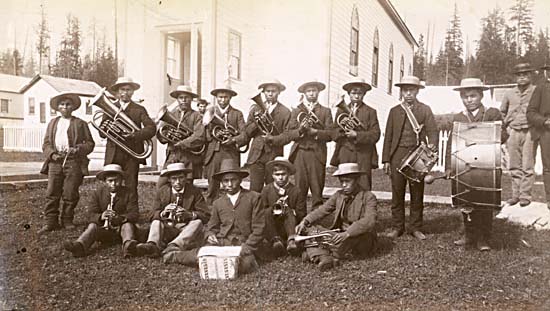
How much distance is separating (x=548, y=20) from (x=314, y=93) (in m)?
1.83

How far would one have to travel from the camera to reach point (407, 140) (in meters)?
4.20

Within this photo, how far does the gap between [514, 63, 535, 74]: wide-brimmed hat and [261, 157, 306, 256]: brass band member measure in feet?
6.16

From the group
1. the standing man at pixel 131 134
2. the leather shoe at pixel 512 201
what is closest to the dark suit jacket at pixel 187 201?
the standing man at pixel 131 134

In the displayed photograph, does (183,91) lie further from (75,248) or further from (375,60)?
(375,60)

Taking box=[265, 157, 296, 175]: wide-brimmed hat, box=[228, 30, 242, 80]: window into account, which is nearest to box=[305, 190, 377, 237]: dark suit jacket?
box=[265, 157, 296, 175]: wide-brimmed hat

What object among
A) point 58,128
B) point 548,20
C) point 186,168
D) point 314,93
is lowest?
point 186,168

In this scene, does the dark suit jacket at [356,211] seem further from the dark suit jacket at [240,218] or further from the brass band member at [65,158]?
the brass band member at [65,158]

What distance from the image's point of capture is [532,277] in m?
3.53

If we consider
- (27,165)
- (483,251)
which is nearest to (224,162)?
(27,165)

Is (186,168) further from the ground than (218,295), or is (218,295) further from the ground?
(186,168)

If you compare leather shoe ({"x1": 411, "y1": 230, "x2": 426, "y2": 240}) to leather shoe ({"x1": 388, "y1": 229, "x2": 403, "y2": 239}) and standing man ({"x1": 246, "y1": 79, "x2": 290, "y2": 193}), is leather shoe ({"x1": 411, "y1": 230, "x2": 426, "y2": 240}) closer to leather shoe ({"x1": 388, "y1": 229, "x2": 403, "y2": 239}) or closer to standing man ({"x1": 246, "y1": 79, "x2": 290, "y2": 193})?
leather shoe ({"x1": 388, "y1": 229, "x2": 403, "y2": 239})

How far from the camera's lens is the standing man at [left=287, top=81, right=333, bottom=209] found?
14.0ft

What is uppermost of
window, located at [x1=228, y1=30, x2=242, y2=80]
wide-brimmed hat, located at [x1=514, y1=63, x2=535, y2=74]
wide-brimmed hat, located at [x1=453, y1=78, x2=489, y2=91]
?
window, located at [x1=228, y1=30, x2=242, y2=80]

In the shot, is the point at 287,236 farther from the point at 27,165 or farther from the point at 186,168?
the point at 27,165
